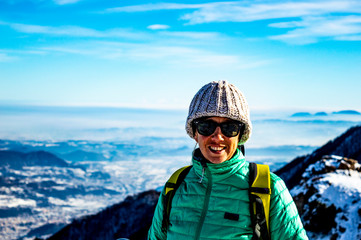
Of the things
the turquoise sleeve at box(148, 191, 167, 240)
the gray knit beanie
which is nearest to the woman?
the gray knit beanie

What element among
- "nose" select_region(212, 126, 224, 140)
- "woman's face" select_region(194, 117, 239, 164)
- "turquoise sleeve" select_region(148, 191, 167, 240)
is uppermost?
"nose" select_region(212, 126, 224, 140)

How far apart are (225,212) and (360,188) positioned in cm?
1256

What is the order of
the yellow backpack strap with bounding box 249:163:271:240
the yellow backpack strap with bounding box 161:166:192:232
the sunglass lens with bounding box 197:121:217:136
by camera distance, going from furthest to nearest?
the yellow backpack strap with bounding box 161:166:192:232 → the sunglass lens with bounding box 197:121:217:136 → the yellow backpack strap with bounding box 249:163:271:240

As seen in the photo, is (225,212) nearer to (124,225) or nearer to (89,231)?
(124,225)

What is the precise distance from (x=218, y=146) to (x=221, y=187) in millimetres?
514

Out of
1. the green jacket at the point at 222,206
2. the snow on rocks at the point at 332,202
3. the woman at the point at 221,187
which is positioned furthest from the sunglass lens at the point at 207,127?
the snow on rocks at the point at 332,202

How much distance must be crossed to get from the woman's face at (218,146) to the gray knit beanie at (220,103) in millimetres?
140

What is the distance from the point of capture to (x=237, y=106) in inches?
156

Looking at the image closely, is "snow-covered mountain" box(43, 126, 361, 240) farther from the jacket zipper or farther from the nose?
the nose

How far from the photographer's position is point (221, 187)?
3.90 metres

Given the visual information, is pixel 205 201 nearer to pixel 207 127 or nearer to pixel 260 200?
pixel 260 200

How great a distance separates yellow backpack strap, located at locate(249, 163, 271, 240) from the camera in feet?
11.7

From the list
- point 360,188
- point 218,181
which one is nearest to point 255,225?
point 218,181

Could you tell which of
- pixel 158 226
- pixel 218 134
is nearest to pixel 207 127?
pixel 218 134
